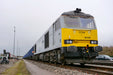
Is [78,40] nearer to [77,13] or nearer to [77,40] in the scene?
[77,40]

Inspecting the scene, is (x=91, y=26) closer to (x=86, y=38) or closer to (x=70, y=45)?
(x=86, y=38)

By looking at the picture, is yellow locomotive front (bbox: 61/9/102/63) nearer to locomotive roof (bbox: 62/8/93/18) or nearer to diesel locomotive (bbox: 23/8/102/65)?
diesel locomotive (bbox: 23/8/102/65)

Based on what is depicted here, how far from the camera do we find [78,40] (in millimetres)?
9773

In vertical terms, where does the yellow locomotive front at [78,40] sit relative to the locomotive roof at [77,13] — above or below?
below

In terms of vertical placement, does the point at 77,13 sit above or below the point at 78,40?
above

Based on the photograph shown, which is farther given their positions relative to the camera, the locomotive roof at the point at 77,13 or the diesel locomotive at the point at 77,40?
the locomotive roof at the point at 77,13

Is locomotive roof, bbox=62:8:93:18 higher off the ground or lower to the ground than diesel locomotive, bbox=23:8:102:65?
higher

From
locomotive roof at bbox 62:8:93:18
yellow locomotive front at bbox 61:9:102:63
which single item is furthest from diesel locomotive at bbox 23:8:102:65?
locomotive roof at bbox 62:8:93:18

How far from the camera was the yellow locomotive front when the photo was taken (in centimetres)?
954

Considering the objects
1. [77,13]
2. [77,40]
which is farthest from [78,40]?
[77,13]

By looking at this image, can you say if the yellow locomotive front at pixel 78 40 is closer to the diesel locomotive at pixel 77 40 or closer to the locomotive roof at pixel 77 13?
→ the diesel locomotive at pixel 77 40

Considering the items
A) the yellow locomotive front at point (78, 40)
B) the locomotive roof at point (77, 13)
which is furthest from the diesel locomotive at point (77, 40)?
the locomotive roof at point (77, 13)

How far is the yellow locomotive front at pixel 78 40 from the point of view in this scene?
9539 millimetres

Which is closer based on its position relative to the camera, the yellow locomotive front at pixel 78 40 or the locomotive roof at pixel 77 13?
the yellow locomotive front at pixel 78 40
